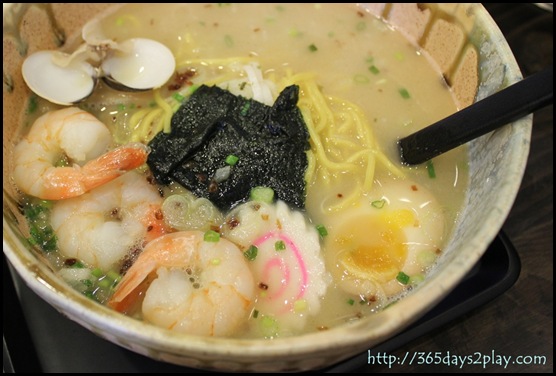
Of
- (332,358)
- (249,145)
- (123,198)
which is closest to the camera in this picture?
(332,358)

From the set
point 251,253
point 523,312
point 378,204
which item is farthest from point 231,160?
point 523,312

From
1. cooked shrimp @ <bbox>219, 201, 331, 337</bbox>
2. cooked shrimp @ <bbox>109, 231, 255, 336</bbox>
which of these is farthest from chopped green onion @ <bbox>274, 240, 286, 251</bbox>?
cooked shrimp @ <bbox>109, 231, 255, 336</bbox>

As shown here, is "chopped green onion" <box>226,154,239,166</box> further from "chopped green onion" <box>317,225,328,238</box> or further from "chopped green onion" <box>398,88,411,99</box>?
"chopped green onion" <box>398,88,411,99</box>

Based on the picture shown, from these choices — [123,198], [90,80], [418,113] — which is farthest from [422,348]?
[90,80]

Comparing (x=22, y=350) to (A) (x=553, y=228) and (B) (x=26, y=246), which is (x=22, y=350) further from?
(A) (x=553, y=228)

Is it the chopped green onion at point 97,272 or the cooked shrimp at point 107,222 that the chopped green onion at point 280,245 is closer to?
the cooked shrimp at point 107,222

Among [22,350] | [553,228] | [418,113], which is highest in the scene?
[418,113]
